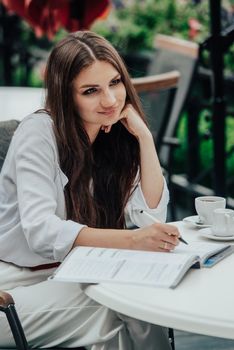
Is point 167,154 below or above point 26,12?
below

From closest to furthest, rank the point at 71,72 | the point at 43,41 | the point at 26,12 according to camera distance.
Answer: the point at 71,72, the point at 26,12, the point at 43,41

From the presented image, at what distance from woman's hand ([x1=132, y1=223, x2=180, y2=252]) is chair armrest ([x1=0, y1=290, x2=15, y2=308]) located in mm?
373

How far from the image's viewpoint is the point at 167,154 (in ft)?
17.9

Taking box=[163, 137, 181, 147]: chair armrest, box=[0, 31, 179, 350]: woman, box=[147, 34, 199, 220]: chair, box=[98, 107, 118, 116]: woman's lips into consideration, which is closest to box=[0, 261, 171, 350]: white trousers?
box=[0, 31, 179, 350]: woman

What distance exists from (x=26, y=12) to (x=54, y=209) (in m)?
2.64

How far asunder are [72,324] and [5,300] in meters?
0.26

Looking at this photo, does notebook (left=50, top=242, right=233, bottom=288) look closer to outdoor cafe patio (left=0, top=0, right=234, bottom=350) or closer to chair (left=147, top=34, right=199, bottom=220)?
outdoor cafe patio (left=0, top=0, right=234, bottom=350)

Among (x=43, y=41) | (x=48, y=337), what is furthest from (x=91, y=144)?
(x=43, y=41)

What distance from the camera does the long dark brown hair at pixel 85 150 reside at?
9.52 feet

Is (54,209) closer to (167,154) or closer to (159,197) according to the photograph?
(159,197)

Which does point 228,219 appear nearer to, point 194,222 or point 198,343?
point 194,222

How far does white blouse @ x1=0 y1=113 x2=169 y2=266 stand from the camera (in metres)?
2.69

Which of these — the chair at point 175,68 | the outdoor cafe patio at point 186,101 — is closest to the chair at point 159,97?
the outdoor cafe patio at point 186,101

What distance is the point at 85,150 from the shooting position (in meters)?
2.97
